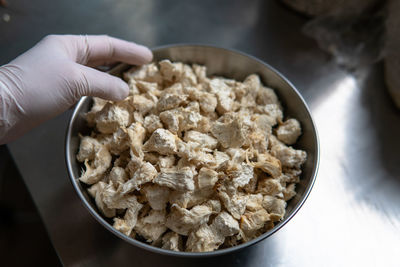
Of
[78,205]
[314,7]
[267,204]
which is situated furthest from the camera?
[314,7]

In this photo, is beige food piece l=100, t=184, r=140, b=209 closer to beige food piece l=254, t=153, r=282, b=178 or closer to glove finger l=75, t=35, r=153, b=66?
beige food piece l=254, t=153, r=282, b=178

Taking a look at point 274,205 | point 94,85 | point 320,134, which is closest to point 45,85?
point 94,85

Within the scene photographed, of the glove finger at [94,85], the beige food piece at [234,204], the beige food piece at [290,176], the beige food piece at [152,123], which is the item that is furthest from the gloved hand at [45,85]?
the beige food piece at [290,176]

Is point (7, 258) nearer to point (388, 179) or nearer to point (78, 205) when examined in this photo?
point (78, 205)

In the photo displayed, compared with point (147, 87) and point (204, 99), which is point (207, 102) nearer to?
point (204, 99)

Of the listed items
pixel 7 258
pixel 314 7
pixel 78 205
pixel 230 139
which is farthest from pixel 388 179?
pixel 7 258

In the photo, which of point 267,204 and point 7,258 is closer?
point 267,204
